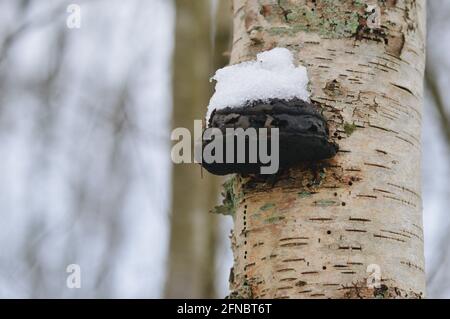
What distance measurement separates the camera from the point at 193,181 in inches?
196

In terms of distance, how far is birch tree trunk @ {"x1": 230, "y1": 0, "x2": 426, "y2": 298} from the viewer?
1.68 meters

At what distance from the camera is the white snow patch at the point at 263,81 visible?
1733 millimetres

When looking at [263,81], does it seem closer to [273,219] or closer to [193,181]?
[273,219]

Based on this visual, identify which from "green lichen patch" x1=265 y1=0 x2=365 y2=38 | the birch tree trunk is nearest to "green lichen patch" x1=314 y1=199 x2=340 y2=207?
the birch tree trunk

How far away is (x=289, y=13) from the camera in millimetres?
1903

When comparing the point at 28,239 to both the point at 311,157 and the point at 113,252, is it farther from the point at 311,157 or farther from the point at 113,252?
the point at 311,157

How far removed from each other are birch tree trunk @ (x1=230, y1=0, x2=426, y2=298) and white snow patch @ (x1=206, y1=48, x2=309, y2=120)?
0.04 m

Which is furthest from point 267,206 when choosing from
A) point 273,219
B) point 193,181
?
point 193,181

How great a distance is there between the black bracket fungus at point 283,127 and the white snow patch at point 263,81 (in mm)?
22

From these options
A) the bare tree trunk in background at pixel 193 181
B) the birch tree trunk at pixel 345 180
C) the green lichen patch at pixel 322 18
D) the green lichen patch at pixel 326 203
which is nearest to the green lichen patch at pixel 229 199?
the birch tree trunk at pixel 345 180

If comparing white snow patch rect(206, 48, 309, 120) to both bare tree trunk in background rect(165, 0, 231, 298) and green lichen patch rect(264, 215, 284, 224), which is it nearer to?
green lichen patch rect(264, 215, 284, 224)

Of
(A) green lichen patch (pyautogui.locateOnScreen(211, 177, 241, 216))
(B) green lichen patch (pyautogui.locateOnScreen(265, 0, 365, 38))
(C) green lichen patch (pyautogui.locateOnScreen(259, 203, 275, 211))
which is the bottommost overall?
(C) green lichen patch (pyautogui.locateOnScreen(259, 203, 275, 211))

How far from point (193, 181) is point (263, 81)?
10.7 ft
